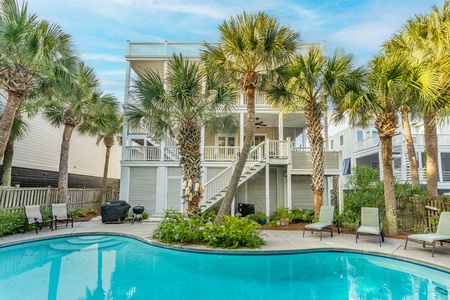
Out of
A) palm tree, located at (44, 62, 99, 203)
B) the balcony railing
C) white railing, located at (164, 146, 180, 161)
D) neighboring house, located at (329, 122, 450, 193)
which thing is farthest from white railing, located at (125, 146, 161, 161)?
neighboring house, located at (329, 122, 450, 193)

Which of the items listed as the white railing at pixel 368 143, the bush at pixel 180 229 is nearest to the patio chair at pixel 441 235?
the bush at pixel 180 229

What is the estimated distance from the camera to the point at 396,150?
19406 mm

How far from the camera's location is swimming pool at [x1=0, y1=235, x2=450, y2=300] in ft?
14.9

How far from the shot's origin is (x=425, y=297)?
4.39m

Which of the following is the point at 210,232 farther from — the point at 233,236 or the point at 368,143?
the point at 368,143

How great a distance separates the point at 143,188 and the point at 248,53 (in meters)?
9.56

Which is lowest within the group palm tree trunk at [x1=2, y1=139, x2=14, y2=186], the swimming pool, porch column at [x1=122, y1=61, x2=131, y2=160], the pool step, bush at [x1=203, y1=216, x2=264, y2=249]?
the pool step

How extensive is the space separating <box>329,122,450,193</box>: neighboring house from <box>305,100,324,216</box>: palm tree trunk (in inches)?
222

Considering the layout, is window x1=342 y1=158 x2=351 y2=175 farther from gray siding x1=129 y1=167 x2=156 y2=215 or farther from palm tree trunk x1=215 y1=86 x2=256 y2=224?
palm tree trunk x1=215 y1=86 x2=256 y2=224

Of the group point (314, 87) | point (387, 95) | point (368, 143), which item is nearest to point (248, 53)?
point (314, 87)

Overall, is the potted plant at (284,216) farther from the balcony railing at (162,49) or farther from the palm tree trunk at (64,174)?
the palm tree trunk at (64,174)

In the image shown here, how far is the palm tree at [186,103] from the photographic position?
28.5 feet

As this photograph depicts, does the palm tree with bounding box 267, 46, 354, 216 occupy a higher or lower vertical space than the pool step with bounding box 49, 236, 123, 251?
higher

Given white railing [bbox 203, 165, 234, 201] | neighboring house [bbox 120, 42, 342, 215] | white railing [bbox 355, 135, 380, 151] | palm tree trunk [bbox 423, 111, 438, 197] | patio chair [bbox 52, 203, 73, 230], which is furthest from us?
white railing [bbox 355, 135, 380, 151]
